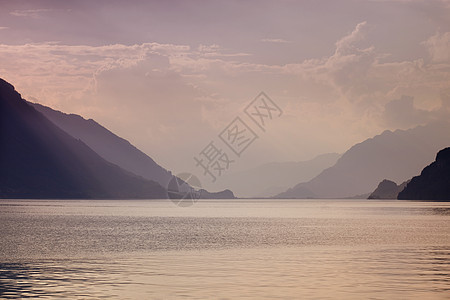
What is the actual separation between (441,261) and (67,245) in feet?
161

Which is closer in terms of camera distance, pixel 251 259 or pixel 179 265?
pixel 179 265

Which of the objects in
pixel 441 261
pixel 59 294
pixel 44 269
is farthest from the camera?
pixel 441 261

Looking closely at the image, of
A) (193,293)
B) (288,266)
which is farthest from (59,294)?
(288,266)

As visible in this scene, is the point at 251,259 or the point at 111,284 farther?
the point at 251,259

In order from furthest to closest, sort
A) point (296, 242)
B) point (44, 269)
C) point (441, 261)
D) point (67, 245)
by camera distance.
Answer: point (296, 242), point (67, 245), point (441, 261), point (44, 269)

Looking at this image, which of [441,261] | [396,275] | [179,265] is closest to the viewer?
[396,275]

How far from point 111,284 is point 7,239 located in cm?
5440

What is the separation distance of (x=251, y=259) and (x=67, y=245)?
102 ft

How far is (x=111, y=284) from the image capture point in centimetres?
4862

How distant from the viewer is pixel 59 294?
1722 inches

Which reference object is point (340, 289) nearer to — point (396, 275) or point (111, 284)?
point (396, 275)

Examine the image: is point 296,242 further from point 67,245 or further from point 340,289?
point 340,289

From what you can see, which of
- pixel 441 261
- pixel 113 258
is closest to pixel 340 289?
pixel 441 261

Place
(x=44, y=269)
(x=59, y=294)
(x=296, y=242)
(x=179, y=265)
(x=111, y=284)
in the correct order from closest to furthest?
1. (x=59, y=294)
2. (x=111, y=284)
3. (x=44, y=269)
4. (x=179, y=265)
5. (x=296, y=242)
